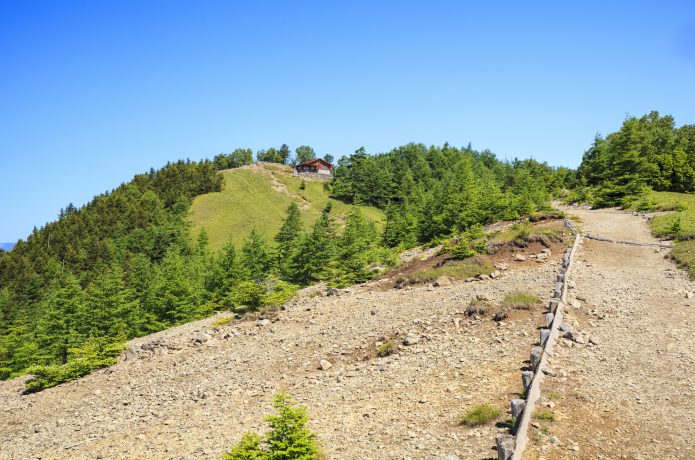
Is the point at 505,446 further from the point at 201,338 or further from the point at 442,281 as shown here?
the point at 201,338

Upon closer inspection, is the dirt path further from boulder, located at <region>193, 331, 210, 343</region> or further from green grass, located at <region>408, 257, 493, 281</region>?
boulder, located at <region>193, 331, 210, 343</region>

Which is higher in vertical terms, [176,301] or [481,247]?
[481,247]

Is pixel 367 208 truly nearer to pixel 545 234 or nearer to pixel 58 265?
pixel 58 265

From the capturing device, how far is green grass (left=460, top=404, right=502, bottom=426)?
10789mm

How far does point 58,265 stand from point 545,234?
325 ft

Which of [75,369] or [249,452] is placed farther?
[75,369]

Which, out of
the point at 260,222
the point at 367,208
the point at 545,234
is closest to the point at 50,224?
the point at 260,222

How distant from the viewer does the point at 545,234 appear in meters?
31.2

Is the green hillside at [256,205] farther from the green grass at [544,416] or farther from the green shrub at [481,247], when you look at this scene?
the green grass at [544,416]

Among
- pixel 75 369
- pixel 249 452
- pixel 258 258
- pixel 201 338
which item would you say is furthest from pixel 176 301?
pixel 249 452

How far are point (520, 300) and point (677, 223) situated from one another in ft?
68.6

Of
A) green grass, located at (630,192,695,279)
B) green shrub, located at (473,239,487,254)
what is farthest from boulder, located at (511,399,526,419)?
green shrub, located at (473,239,487,254)

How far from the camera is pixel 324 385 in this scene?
1550 cm

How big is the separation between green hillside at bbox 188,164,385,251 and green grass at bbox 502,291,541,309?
77.3 m
